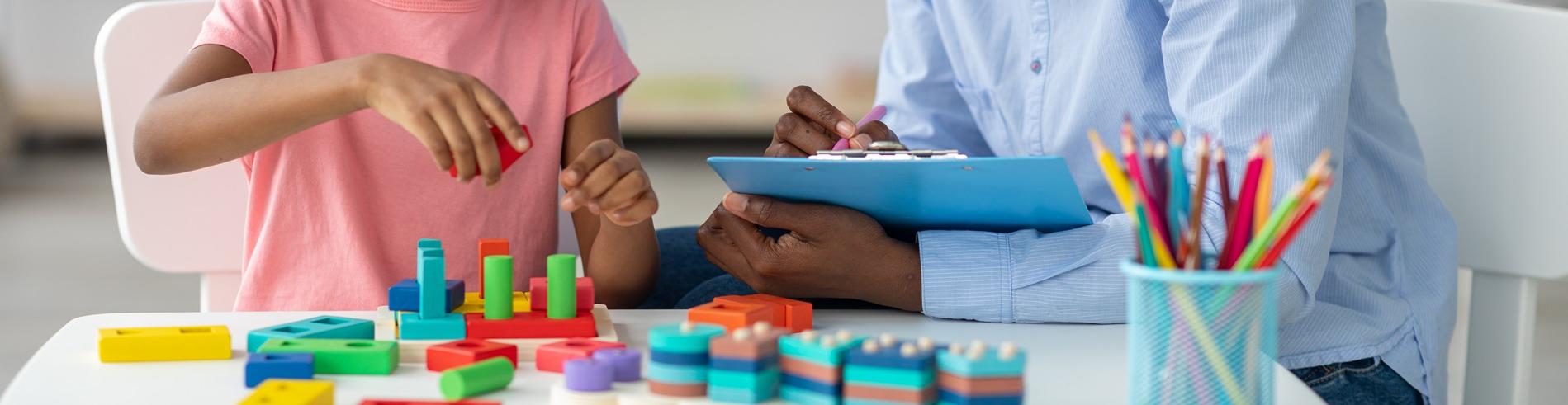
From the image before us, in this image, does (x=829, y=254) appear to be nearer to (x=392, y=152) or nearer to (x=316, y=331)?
(x=316, y=331)

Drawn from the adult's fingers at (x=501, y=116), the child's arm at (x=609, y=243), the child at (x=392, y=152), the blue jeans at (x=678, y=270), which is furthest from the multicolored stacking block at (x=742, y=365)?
the blue jeans at (x=678, y=270)

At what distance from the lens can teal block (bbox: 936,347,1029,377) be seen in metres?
0.60

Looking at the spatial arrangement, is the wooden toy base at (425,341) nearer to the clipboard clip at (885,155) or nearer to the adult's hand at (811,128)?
the clipboard clip at (885,155)

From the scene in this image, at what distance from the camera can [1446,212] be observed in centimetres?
115

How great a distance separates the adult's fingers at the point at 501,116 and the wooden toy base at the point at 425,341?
119 mm

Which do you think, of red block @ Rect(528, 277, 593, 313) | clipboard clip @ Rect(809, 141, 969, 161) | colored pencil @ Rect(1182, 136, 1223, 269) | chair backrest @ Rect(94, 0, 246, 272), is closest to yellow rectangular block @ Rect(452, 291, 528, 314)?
red block @ Rect(528, 277, 593, 313)

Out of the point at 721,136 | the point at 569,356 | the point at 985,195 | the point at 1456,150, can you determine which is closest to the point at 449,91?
the point at 569,356

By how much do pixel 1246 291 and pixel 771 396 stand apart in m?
0.24

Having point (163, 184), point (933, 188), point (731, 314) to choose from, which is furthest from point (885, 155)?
point (163, 184)

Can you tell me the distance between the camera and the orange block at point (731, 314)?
0.81 meters

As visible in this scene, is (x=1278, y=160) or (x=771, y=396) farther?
(x=1278, y=160)

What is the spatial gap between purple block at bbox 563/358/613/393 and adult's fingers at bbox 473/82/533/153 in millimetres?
178

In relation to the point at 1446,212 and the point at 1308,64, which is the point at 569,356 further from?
the point at 1446,212

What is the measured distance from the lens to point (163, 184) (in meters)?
1.33
